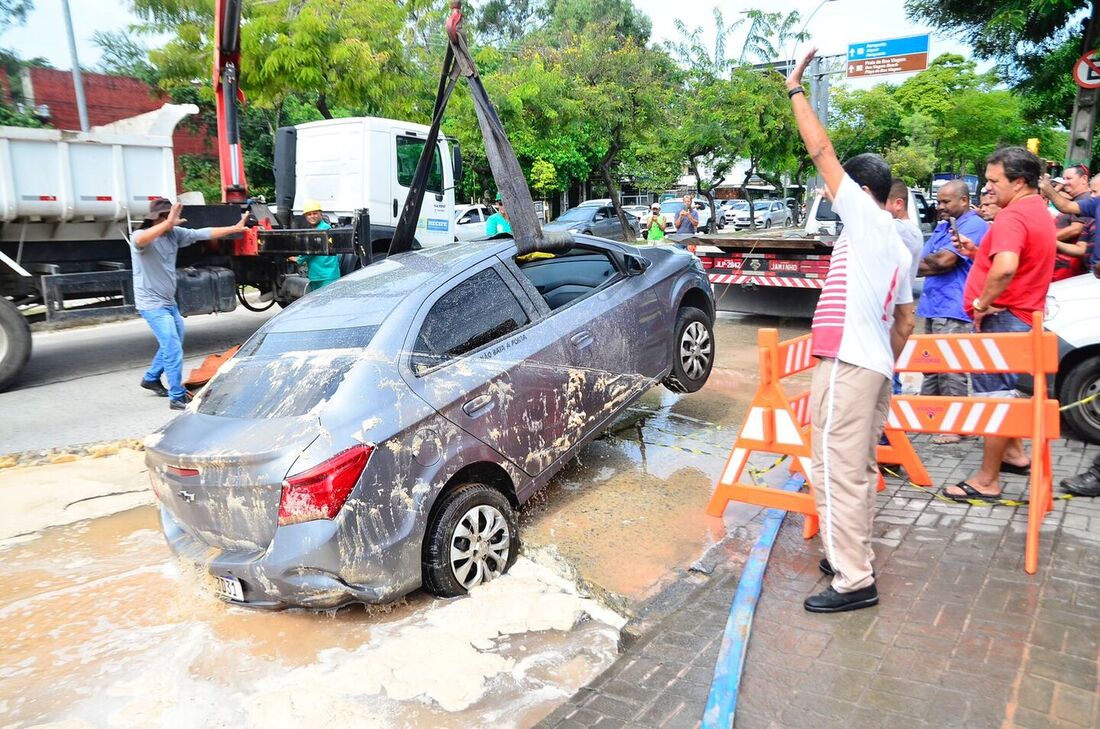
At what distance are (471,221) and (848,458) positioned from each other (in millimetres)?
18109

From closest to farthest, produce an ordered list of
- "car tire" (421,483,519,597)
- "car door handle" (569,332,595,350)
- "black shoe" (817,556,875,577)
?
"car tire" (421,483,519,597) < "black shoe" (817,556,875,577) < "car door handle" (569,332,595,350)

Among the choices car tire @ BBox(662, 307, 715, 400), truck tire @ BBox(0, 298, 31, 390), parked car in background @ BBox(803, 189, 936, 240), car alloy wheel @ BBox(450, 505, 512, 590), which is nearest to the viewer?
car alloy wheel @ BBox(450, 505, 512, 590)

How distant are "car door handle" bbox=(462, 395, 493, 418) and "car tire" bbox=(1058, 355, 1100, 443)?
13.5 ft

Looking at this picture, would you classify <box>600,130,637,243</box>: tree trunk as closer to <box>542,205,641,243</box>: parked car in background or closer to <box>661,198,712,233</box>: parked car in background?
<box>542,205,641,243</box>: parked car in background

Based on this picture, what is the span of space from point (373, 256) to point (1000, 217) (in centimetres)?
759

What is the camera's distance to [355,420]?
3301 mm

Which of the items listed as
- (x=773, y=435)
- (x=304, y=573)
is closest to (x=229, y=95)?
(x=304, y=573)

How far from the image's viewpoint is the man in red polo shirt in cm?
416

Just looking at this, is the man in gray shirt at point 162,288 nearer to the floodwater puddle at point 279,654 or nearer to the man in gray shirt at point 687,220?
the floodwater puddle at point 279,654

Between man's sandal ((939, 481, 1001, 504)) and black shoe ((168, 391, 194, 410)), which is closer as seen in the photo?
man's sandal ((939, 481, 1001, 504))

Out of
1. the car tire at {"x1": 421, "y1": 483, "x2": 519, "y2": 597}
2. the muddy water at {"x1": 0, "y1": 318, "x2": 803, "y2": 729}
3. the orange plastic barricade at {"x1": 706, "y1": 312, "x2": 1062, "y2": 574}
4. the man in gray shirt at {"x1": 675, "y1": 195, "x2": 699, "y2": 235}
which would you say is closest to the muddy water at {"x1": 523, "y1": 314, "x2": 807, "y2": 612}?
the muddy water at {"x1": 0, "y1": 318, "x2": 803, "y2": 729}

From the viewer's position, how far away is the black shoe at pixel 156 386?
730cm

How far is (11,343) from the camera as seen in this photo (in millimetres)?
7527

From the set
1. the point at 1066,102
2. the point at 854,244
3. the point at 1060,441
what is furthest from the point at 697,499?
the point at 1066,102
